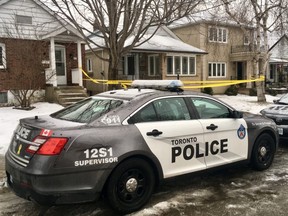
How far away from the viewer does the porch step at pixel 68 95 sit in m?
14.8

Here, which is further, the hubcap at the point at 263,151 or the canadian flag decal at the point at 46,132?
the hubcap at the point at 263,151

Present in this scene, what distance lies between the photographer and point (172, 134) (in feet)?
14.6

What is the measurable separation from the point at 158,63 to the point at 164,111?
19115mm

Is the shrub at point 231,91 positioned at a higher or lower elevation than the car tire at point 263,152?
higher

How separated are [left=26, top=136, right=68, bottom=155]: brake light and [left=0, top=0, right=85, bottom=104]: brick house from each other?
1065cm

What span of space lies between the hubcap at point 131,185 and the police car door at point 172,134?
44 cm

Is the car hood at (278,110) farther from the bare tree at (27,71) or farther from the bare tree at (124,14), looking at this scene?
the bare tree at (27,71)

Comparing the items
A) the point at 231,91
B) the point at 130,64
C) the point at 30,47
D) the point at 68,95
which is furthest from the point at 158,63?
the point at 30,47

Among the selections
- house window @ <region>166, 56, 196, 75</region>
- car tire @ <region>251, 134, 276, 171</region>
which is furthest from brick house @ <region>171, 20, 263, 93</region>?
car tire @ <region>251, 134, 276, 171</region>

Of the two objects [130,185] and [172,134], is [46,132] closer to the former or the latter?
[130,185]

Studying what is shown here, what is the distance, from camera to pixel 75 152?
3.70 meters

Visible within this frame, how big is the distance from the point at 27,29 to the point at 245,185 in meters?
14.0

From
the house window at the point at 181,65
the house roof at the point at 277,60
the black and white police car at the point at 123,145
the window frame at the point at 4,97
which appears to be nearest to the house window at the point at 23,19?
the window frame at the point at 4,97

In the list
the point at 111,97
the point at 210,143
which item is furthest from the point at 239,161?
the point at 111,97
